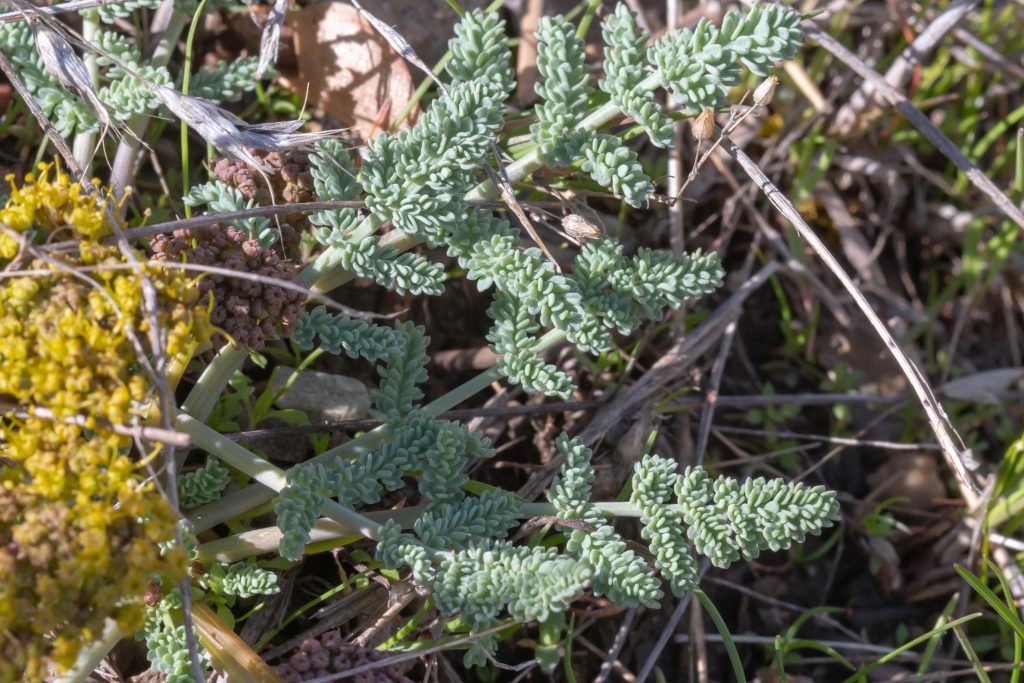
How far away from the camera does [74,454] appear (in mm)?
1797

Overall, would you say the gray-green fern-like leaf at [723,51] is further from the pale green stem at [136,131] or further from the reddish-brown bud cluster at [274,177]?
the pale green stem at [136,131]

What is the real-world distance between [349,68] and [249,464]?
1.49 meters

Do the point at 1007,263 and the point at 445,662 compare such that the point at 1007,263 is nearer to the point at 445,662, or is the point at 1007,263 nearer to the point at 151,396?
the point at 445,662

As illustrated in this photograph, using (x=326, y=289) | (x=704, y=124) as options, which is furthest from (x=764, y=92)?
(x=326, y=289)

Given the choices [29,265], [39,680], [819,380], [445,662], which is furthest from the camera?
[819,380]

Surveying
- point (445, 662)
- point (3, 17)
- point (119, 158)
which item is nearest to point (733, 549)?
point (445, 662)

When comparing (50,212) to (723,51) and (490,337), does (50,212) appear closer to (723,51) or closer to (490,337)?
(490,337)

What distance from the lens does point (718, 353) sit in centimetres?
341

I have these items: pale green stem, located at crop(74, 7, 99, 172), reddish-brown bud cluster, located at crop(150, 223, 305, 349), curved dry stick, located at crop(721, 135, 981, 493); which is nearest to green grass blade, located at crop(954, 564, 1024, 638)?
curved dry stick, located at crop(721, 135, 981, 493)

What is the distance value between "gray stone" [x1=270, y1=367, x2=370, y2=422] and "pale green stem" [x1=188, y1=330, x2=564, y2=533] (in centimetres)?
35

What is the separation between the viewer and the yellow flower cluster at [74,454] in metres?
1.72

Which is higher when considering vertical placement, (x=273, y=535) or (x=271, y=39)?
(x=271, y=39)

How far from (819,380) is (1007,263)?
40.4 inches

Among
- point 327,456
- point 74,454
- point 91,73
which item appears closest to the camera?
point 74,454
